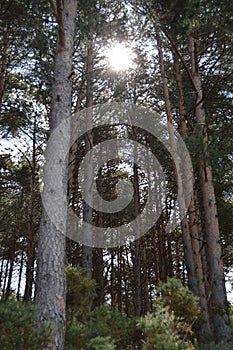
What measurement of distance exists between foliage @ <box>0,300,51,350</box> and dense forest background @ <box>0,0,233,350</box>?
12 mm

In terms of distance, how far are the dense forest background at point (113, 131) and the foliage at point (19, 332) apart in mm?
12

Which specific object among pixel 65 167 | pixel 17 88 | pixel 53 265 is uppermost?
pixel 17 88

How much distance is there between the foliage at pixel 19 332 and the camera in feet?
13.2

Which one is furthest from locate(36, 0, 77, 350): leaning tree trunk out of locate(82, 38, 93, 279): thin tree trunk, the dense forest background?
locate(82, 38, 93, 279): thin tree trunk

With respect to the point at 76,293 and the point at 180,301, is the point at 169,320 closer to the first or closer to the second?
the point at 180,301

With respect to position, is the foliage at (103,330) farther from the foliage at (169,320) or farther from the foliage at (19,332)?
the foliage at (19,332)

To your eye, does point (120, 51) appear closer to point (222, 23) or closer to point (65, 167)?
point (222, 23)

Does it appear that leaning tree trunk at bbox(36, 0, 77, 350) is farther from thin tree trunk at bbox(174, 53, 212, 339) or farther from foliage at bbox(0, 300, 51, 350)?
thin tree trunk at bbox(174, 53, 212, 339)

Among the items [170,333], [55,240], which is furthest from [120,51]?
[170,333]

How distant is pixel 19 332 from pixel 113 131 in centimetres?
1238

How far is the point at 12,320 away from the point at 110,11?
9.94m

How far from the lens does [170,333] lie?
195 inches

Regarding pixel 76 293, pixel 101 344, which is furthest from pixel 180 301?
pixel 76 293

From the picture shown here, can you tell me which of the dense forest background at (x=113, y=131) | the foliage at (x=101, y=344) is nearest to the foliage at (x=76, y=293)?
the dense forest background at (x=113, y=131)
